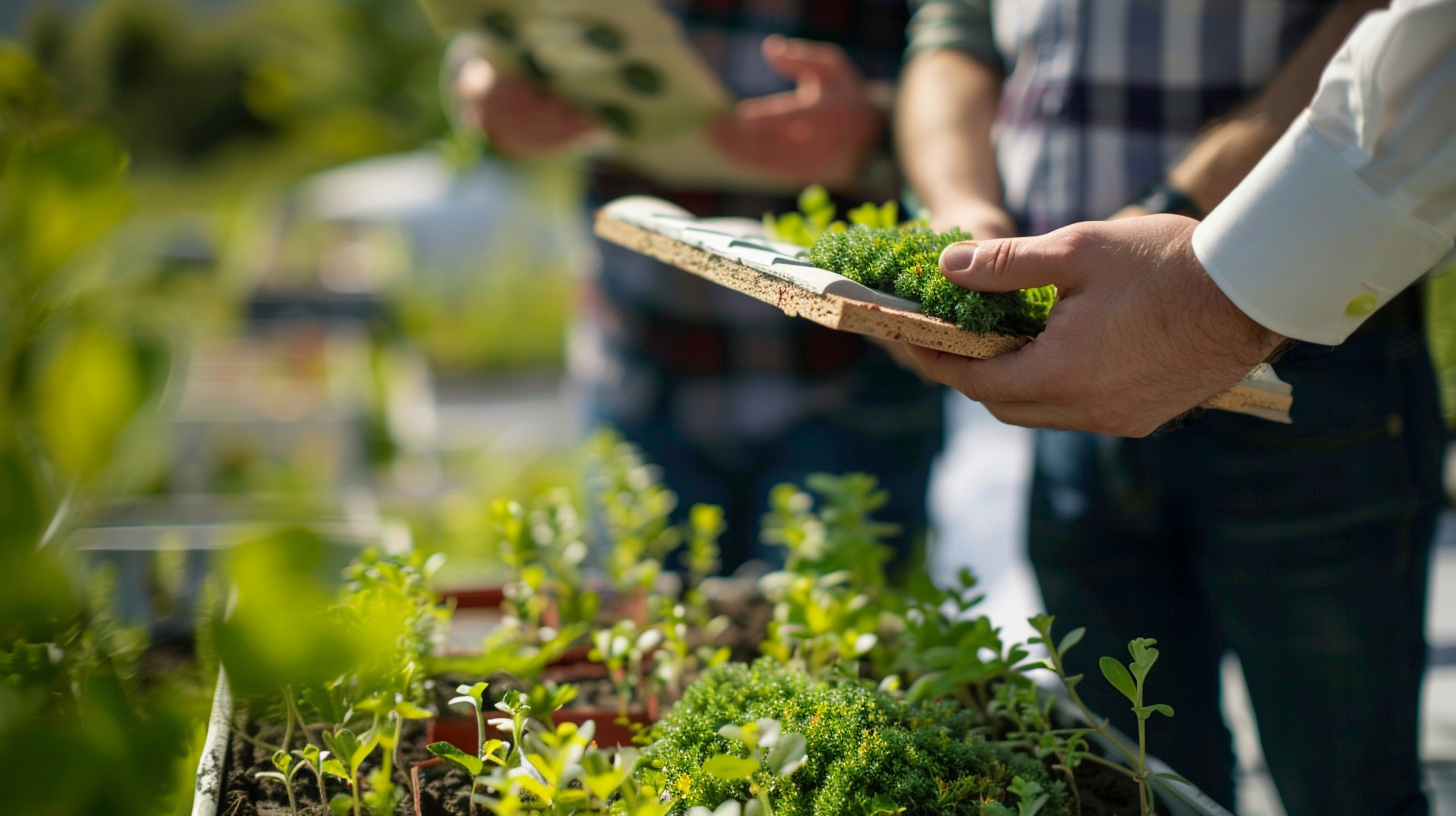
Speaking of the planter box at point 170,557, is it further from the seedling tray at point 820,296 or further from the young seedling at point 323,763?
the seedling tray at point 820,296

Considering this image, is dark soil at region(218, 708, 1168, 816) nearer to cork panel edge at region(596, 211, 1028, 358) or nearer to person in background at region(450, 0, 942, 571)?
cork panel edge at region(596, 211, 1028, 358)

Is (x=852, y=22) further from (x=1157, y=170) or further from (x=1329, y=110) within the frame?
(x=1329, y=110)

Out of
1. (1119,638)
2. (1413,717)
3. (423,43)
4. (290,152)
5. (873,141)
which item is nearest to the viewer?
(1413,717)

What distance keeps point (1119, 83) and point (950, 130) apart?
0.18m

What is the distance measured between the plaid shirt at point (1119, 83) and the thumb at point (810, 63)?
10.5 inches

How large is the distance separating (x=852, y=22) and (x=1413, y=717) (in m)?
1.13

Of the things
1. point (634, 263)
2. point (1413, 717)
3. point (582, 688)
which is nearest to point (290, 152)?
point (634, 263)

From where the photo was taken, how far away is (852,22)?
4.69 ft

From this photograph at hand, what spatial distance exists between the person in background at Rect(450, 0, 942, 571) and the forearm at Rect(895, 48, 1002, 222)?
165 mm

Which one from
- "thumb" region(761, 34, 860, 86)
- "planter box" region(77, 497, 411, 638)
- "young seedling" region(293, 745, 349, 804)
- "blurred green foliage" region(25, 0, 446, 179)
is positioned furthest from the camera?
"blurred green foliage" region(25, 0, 446, 179)

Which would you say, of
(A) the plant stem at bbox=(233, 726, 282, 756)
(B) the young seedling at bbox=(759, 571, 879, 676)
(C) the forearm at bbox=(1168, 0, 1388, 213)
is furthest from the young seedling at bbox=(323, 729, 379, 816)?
(C) the forearm at bbox=(1168, 0, 1388, 213)

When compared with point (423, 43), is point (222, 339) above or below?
below

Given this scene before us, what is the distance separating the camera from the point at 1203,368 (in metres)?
0.68

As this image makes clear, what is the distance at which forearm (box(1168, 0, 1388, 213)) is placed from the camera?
859mm
